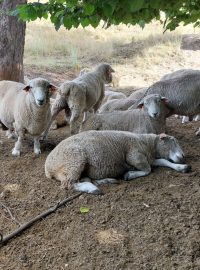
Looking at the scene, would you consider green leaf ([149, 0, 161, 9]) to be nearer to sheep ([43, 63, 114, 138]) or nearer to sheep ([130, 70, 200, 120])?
sheep ([43, 63, 114, 138])

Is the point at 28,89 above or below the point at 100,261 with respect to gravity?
above

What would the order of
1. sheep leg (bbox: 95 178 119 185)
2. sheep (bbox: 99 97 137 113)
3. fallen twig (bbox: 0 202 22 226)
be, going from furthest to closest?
sheep (bbox: 99 97 137 113) → sheep leg (bbox: 95 178 119 185) → fallen twig (bbox: 0 202 22 226)

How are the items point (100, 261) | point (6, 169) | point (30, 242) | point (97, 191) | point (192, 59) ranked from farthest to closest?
point (192, 59) → point (6, 169) → point (97, 191) → point (30, 242) → point (100, 261)

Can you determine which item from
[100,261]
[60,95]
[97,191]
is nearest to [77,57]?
[60,95]

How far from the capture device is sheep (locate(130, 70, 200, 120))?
274 inches

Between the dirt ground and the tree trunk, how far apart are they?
381 cm

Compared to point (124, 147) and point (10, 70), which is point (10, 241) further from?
point (10, 70)

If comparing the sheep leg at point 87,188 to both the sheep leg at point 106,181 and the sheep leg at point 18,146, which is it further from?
the sheep leg at point 18,146

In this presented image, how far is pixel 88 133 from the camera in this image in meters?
5.50

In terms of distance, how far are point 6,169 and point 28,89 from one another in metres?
1.21

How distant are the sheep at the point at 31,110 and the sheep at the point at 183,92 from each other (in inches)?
77.6

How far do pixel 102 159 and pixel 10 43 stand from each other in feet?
14.9

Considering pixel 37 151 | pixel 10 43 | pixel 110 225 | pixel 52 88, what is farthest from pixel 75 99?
pixel 110 225

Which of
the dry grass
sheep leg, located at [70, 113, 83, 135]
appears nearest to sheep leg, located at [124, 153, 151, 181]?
sheep leg, located at [70, 113, 83, 135]
